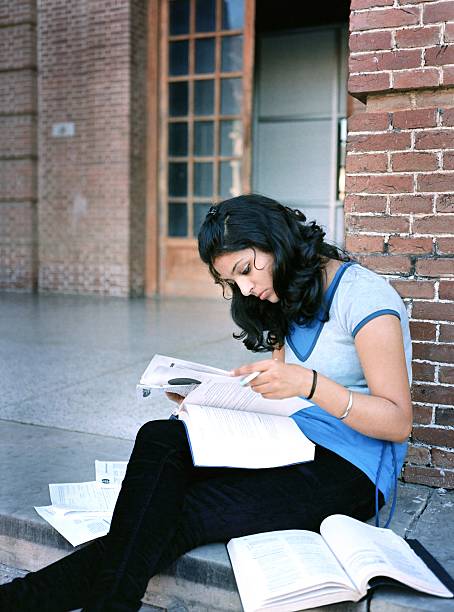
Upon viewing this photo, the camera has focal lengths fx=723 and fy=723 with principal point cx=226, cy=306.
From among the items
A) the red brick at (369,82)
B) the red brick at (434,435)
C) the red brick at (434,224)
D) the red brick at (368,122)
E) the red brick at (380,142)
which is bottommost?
the red brick at (434,435)

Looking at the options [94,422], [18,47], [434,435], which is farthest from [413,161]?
[18,47]

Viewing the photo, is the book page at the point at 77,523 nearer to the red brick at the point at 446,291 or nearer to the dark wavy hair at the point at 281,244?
the dark wavy hair at the point at 281,244

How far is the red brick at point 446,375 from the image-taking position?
2.58 metres

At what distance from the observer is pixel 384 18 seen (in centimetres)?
256

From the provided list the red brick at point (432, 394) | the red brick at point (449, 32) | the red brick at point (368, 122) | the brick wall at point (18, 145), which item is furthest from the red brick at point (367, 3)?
the brick wall at point (18, 145)

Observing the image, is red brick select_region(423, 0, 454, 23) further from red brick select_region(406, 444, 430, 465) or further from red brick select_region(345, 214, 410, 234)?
red brick select_region(406, 444, 430, 465)

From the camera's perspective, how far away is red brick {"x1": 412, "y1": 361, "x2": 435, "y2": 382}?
2.61 meters

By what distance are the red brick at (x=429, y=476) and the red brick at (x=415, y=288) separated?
0.63 metres

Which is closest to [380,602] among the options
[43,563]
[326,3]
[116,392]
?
[43,563]

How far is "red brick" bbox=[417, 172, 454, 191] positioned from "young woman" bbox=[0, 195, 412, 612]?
21.0 inches

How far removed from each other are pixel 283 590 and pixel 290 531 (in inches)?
11.0

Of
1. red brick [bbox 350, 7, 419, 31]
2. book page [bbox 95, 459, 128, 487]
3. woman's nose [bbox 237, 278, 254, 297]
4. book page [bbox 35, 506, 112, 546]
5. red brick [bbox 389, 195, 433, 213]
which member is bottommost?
book page [bbox 35, 506, 112, 546]

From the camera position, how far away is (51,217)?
32.4 ft

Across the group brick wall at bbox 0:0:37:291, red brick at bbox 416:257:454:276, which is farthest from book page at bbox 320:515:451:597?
brick wall at bbox 0:0:37:291
